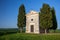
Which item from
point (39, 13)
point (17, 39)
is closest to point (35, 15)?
point (39, 13)

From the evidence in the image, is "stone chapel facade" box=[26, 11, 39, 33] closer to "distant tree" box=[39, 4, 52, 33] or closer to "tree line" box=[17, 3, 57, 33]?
"tree line" box=[17, 3, 57, 33]

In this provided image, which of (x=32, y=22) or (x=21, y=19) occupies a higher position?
(x=21, y=19)

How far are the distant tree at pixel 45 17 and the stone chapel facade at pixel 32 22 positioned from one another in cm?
132

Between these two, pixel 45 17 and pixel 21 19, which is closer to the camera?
pixel 45 17

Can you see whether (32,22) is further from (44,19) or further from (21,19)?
(44,19)

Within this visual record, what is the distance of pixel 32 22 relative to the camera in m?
29.2

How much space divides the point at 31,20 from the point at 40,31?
3.16 meters

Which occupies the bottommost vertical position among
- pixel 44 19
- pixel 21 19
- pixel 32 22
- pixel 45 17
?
pixel 32 22

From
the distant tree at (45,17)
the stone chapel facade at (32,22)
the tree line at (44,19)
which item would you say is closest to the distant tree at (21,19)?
the tree line at (44,19)

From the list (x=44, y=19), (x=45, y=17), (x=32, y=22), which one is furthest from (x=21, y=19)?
(x=45, y=17)

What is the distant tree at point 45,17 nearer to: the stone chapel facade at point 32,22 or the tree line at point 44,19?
the tree line at point 44,19

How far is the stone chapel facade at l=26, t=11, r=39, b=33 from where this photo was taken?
28.4 meters

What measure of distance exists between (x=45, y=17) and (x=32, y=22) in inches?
139

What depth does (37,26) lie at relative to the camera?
2823 cm
